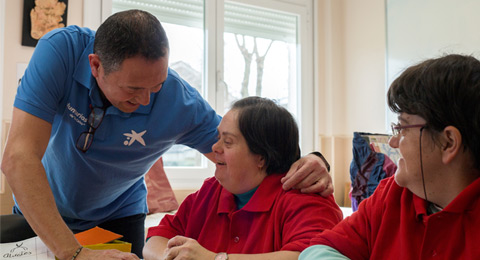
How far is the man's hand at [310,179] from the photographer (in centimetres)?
121

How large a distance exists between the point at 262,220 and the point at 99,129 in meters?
0.66

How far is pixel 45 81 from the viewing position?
4.19ft

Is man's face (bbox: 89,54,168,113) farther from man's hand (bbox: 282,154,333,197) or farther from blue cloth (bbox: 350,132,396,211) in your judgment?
blue cloth (bbox: 350,132,396,211)

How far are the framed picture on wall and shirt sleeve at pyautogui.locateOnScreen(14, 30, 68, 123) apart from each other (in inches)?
68.2

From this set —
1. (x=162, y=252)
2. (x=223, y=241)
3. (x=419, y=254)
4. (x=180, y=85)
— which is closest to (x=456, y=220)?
(x=419, y=254)

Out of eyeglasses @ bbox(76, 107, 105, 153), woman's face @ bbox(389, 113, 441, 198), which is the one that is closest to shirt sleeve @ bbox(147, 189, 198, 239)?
eyeglasses @ bbox(76, 107, 105, 153)

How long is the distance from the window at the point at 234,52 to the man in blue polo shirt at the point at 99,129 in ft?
5.82

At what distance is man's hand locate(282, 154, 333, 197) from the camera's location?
3.96 ft

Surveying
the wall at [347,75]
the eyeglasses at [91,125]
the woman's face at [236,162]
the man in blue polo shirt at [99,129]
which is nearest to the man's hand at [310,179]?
the man in blue polo shirt at [99,129]

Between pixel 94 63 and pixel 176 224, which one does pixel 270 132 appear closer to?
pixel 176 224

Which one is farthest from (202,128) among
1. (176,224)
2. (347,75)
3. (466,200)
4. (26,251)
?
(347,75)

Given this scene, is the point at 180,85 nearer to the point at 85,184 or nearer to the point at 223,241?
the point at 85,184

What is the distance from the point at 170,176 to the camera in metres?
3.37

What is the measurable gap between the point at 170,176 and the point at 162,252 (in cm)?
208
